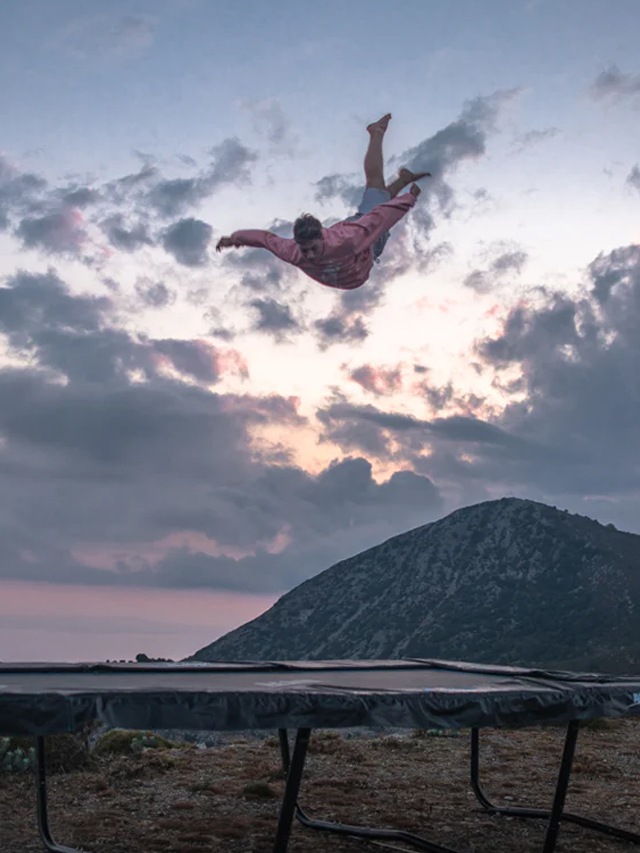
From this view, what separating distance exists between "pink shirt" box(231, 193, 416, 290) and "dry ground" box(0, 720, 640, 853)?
10.8 ft

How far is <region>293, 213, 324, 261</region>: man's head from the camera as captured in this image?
5090mm

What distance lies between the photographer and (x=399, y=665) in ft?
19.5

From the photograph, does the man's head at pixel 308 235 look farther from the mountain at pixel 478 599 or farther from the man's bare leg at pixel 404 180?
the mountain at pixel 478 599

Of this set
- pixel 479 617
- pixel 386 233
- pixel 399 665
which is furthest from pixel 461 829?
pixel 479 617

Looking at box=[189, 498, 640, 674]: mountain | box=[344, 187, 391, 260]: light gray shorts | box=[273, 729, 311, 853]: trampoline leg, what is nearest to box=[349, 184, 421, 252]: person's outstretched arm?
box=[344, 187, 391, 260]: light gray shorts

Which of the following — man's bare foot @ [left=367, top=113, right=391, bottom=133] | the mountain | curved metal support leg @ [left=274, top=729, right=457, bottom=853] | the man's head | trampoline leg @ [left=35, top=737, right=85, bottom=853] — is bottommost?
curved metal support leg @ [left=274, top=729, right=457, bottom=853]

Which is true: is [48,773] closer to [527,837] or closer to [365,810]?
[365,810]

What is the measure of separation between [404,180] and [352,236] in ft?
2.70

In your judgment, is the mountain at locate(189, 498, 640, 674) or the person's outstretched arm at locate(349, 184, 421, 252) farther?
the mountain at locate(189, 498, 640, 674)

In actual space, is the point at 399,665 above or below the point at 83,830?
above

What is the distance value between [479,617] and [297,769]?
57.3 m

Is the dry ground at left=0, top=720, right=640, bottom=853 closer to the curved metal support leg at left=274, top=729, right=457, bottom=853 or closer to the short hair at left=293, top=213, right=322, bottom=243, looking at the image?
the curved metal support leg at left=274, top=729, right=457, bottom=853

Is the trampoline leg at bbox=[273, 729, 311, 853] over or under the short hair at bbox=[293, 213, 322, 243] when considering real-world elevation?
under

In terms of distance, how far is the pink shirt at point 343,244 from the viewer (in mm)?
5309
